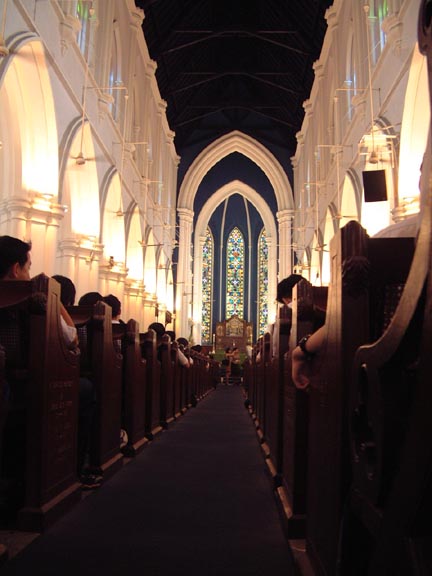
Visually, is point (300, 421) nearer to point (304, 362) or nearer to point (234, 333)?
point (304, 362)

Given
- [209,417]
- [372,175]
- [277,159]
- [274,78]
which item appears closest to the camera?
[209,417]

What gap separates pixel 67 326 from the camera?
243 centimetres

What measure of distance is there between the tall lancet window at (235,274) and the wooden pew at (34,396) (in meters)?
23.0

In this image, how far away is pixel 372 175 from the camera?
23.3 ft

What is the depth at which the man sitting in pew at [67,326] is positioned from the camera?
7.64 feet

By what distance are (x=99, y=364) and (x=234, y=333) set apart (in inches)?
825

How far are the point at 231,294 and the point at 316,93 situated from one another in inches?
476

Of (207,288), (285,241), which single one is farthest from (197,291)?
(285,241)

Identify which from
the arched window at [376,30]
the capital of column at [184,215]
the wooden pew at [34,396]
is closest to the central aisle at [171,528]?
the wooden pew at [34,396]

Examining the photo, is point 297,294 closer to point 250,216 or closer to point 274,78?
point 274,78

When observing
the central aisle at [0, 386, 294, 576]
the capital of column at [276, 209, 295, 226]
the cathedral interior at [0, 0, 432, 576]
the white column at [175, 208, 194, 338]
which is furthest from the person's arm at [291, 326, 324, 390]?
the capital of column at [276, 209, 295, 226]

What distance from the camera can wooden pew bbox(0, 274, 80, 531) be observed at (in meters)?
2.08

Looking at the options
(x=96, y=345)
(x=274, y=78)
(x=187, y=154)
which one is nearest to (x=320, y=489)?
(x=96, y=345)

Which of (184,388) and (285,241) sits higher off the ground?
(285,241)
